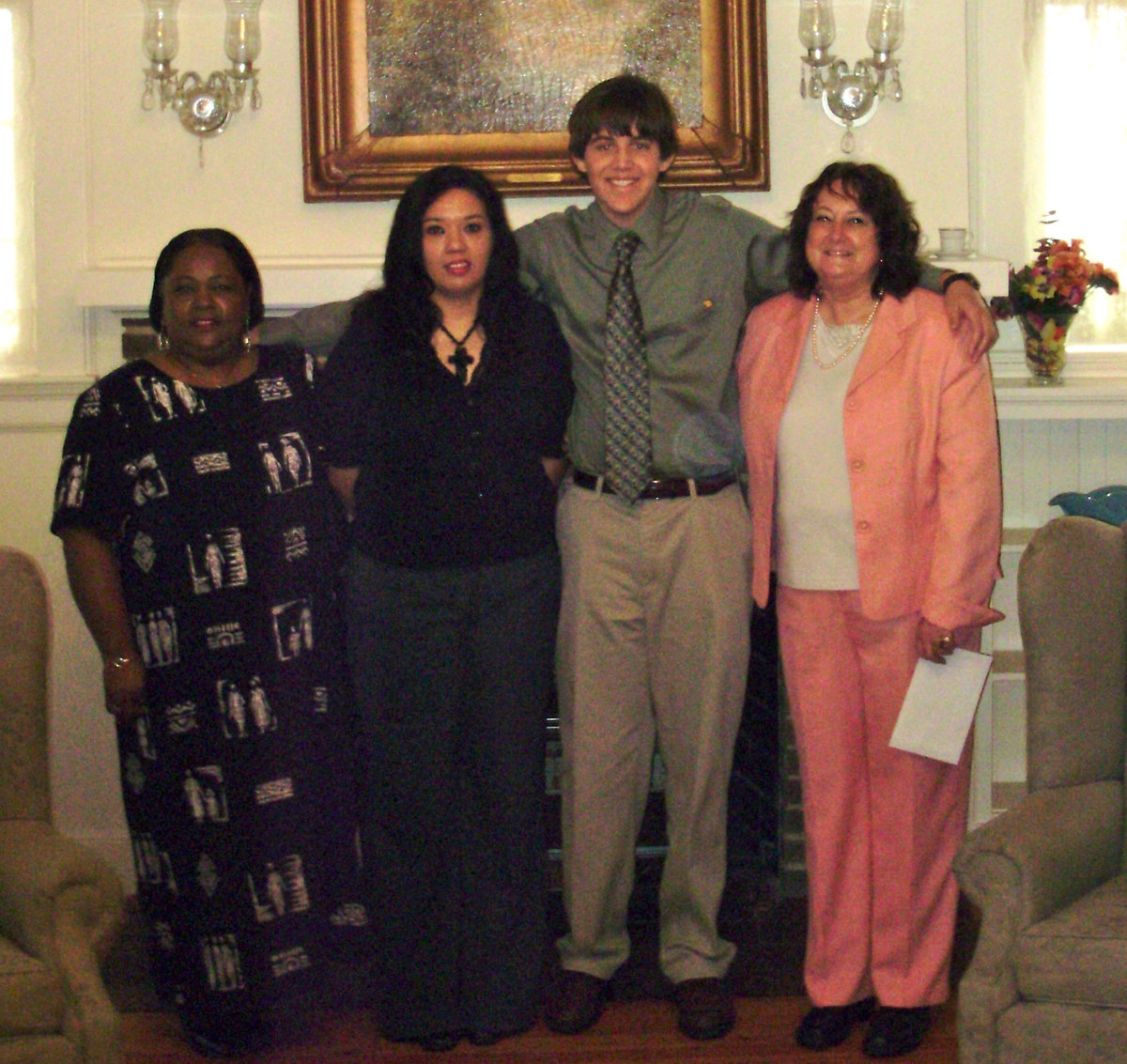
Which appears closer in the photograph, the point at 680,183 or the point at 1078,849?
the point at 1078,849

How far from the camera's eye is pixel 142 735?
2.46m

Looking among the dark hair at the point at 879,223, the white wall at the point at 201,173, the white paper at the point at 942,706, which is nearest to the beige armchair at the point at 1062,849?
the white paper at the point at 942,706

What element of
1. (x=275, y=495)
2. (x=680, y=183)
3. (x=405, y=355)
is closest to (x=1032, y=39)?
(x=680, y=183)

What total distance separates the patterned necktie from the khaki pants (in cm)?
5

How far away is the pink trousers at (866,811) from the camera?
7.86 ft

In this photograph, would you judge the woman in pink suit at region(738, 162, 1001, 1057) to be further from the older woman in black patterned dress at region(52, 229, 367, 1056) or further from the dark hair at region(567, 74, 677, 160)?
the older woman in black patterned dress at region(52, 229, 367, 1056)

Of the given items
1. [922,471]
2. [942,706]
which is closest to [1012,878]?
[942,706]

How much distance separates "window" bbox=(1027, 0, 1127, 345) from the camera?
357 cm

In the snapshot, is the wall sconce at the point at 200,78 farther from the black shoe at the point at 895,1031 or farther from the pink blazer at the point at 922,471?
the black shoe at the point at 895,1031

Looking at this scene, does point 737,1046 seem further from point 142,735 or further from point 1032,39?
point 1032,39

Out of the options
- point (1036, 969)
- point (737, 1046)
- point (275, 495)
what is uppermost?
point (275, 495)

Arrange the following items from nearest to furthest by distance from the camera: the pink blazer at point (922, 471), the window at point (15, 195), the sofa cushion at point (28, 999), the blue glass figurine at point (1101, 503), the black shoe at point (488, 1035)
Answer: the sofa cushion at point (28, 999), the pink blazer at point (922, 471), the black shoe at point (488, 1035), the blue glass figurine at point (1101, 503), the window at point (15, 195)

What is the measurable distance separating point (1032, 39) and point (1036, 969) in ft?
8.11

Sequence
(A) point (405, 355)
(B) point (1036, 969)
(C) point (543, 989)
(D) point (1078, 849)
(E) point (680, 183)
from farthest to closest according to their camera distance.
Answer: (E) point (680, 183) → (C) point (543, 989) → (A) point (405, 355) → (D) point (1078, 849) → (B) point (1036, 969)
